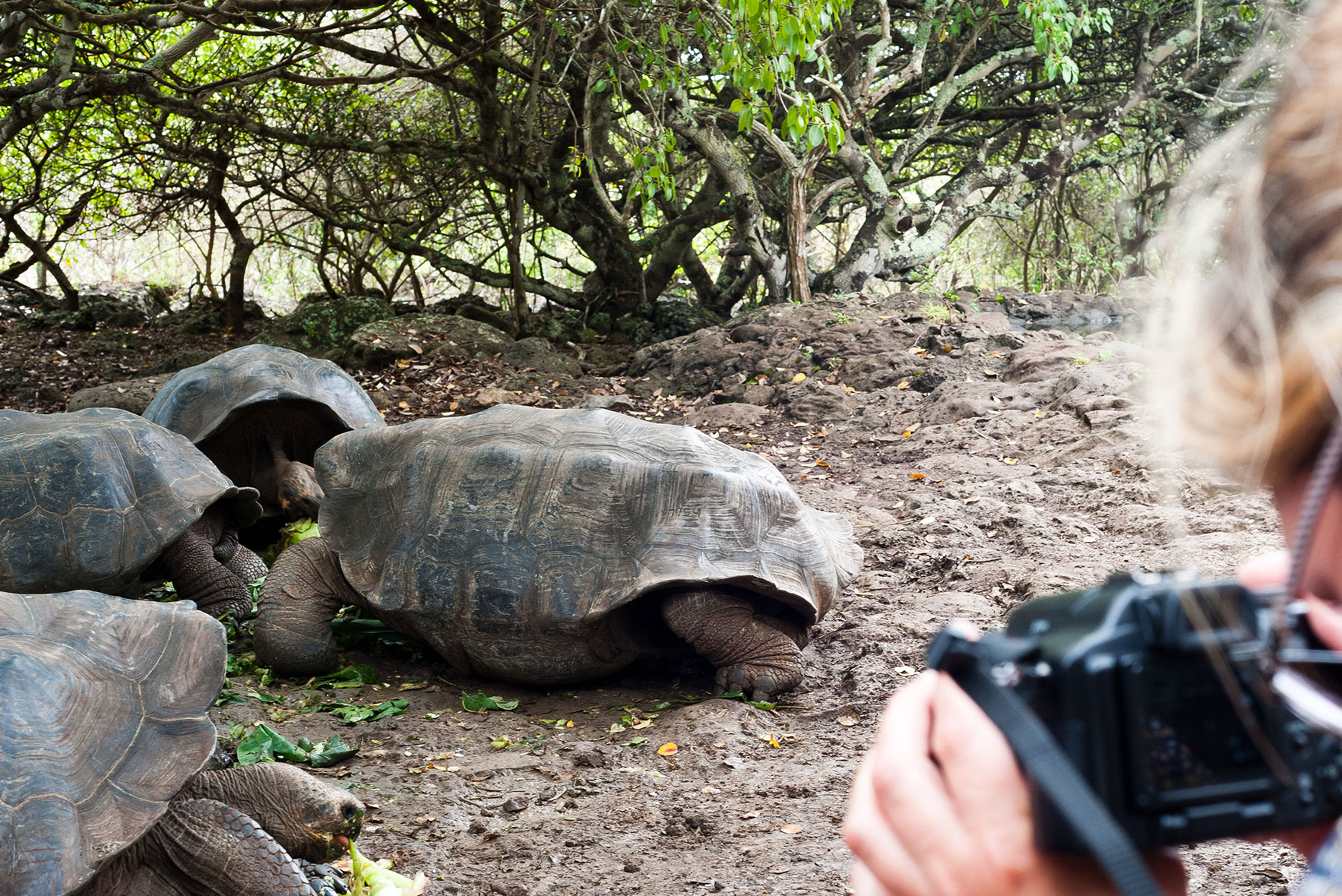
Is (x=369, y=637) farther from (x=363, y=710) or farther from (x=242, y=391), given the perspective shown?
(x=242, y=391)

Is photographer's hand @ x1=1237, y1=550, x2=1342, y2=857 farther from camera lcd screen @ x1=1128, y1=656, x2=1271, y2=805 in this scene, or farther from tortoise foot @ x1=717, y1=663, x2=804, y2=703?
tortoise foot @ x1=717, y1=663, x2=804, y2=703

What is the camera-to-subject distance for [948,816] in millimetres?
596

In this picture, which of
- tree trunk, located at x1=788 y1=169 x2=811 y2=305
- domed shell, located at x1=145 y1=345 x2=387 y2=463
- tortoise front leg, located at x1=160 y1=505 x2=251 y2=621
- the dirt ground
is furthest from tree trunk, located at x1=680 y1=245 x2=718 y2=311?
tortoise front leg, located at x1=160 y1=505 x2=251 y2=621

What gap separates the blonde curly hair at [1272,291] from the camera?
0.49 metres

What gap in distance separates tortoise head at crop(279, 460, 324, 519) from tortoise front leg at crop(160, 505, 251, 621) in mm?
953

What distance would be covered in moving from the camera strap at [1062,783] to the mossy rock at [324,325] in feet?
31.7

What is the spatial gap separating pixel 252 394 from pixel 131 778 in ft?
12.2

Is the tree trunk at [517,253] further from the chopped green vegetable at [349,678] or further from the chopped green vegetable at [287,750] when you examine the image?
the chopped green vegetable at [287,750]

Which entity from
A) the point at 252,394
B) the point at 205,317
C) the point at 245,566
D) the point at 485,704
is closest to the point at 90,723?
the point at 485,704

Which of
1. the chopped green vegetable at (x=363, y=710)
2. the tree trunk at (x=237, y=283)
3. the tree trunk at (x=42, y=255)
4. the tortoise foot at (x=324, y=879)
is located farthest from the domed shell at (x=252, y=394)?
the tree trunk at (x=42, y=255)

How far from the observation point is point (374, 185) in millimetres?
11383

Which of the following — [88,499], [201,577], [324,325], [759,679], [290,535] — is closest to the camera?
[759,679]

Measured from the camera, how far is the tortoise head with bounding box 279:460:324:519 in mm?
5531

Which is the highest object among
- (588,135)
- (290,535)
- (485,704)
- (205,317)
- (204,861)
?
(588,135)
